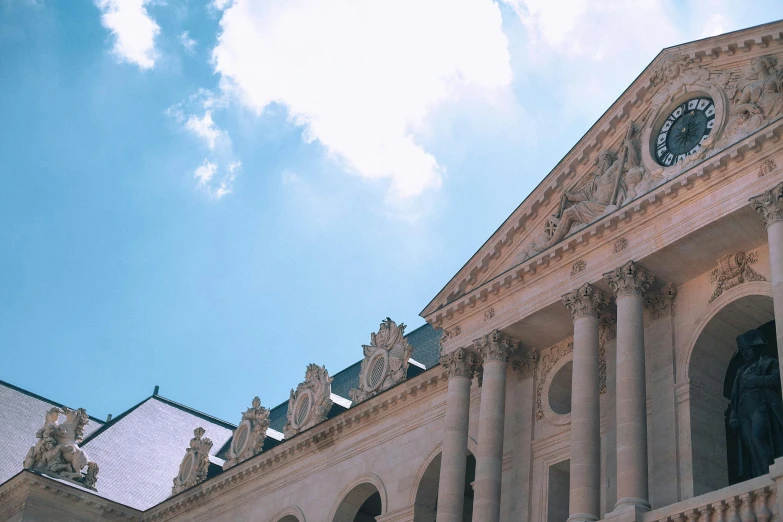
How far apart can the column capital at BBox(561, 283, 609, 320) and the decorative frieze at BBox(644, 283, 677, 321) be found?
3.33 feet

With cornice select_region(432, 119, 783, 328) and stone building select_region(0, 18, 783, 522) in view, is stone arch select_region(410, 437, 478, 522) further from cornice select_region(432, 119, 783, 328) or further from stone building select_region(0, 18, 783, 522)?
cornice select_region(432, 119, 783, 328)

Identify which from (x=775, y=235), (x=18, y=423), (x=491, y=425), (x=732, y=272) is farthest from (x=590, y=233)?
(x=18, y=423)

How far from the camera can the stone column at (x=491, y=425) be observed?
26922 mm

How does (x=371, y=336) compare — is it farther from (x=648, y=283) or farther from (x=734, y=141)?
(x=734, y=141)

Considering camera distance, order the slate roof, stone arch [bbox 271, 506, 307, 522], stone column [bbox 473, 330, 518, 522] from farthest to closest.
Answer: the slate roof, stone arch [bbox 271, 506, 307, 522], stone column [bbox 473, 330, 518, 522]

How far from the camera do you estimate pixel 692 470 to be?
23547 mm

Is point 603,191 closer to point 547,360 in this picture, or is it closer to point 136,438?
point 547,360

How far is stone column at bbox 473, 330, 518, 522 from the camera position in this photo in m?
26.9

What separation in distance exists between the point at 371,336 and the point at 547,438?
1105cm

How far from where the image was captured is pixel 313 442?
125 ft

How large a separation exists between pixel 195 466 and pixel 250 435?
4.23m

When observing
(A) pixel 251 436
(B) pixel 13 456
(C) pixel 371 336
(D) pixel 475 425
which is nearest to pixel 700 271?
(D) pixel 475 425

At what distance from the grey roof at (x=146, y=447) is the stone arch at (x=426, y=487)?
19.2 metres

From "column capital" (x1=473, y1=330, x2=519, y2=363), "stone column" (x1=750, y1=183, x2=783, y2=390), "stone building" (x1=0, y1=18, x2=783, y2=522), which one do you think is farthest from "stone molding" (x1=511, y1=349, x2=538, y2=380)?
"stone column" (x1=750, y1=183, x2=783, y2=390)
